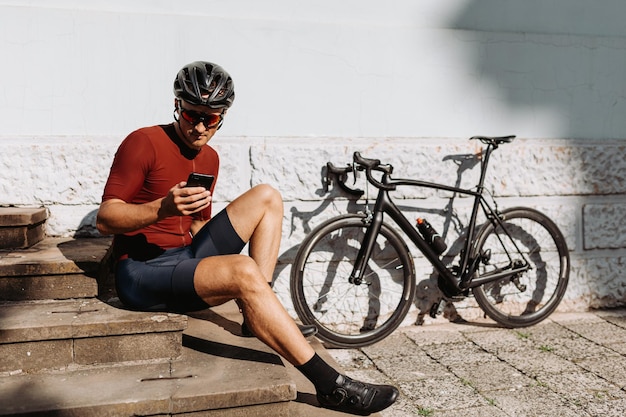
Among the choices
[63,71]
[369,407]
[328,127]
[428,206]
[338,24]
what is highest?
[338,24]

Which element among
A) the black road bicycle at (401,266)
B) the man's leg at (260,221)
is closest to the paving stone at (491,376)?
the black road bicycle at (401,266)

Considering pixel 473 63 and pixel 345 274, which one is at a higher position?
pixel 473 63

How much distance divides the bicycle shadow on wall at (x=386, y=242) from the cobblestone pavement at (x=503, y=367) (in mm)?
201

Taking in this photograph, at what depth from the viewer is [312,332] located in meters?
3.58

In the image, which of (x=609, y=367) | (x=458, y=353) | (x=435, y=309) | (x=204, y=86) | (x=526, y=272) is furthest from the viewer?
(x=526, y=272)

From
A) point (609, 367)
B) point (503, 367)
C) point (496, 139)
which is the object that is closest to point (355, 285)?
point (503, 367)

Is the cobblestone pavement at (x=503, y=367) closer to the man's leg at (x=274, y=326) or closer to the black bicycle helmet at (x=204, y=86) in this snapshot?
the man's leg at (x=274, y=326)

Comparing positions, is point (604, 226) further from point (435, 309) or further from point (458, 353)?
point (458, 353)

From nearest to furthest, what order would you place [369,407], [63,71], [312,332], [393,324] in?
[369,407] < [312,332] < [63,71] < [393,324]

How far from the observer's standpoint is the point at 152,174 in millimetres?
3248

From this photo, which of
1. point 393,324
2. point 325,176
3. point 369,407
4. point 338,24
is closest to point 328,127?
point 325,176

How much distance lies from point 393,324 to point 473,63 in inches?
75.1

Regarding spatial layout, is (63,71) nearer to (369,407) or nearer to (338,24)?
(338,24)

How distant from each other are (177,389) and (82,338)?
569 millimetres
